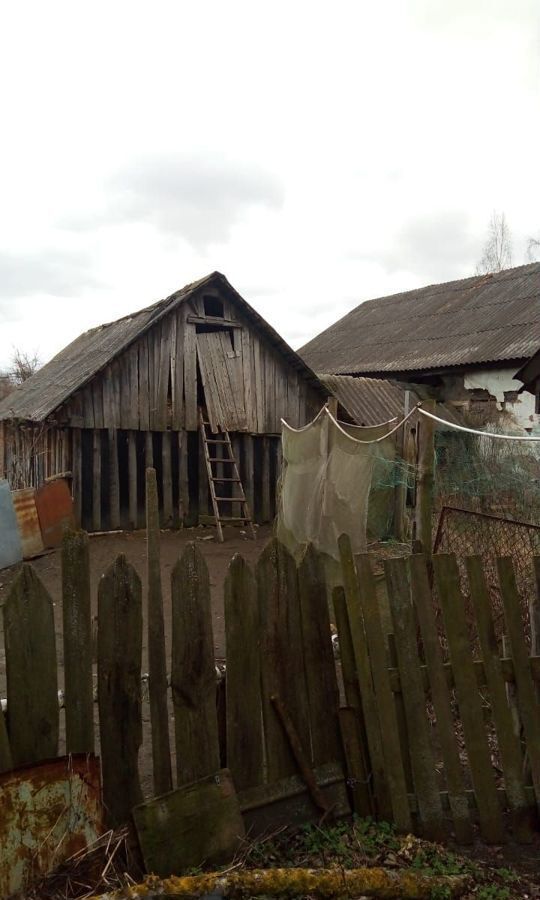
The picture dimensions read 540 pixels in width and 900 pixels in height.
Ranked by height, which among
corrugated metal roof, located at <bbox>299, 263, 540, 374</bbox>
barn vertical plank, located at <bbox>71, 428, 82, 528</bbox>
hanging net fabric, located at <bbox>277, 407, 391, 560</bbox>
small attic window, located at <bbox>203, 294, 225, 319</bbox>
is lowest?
hanging net fabric, located at <bbox>277, 407, 391, 560</bbox>

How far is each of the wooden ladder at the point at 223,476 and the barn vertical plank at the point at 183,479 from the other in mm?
427

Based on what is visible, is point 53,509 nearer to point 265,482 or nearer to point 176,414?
point 176,414

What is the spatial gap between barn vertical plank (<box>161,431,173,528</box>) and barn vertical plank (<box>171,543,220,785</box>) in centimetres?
1025

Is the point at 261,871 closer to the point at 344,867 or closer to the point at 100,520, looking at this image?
the point at 344,867

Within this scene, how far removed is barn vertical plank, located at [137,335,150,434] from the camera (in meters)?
12.6

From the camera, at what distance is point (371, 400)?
54.1 ft

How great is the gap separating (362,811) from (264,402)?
11187 millimetres

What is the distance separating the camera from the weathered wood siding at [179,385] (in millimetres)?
12188

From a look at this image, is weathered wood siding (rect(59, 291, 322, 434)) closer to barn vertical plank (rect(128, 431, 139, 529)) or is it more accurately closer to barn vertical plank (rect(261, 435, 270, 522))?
barn vertical plank (rect(128, 431, 139, 529))

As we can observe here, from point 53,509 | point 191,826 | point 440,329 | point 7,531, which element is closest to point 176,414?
point 53,509

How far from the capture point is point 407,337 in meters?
22.4

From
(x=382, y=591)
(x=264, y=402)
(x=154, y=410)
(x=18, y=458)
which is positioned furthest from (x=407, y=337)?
(x=382, y=591)

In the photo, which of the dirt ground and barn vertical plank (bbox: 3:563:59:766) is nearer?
barn vertical plank (bbox: 3:563:59:766)

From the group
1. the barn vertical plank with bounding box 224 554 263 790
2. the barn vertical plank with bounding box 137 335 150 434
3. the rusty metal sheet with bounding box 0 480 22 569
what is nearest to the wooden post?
the barn vertical plank with bounding box 224 554 263 790
